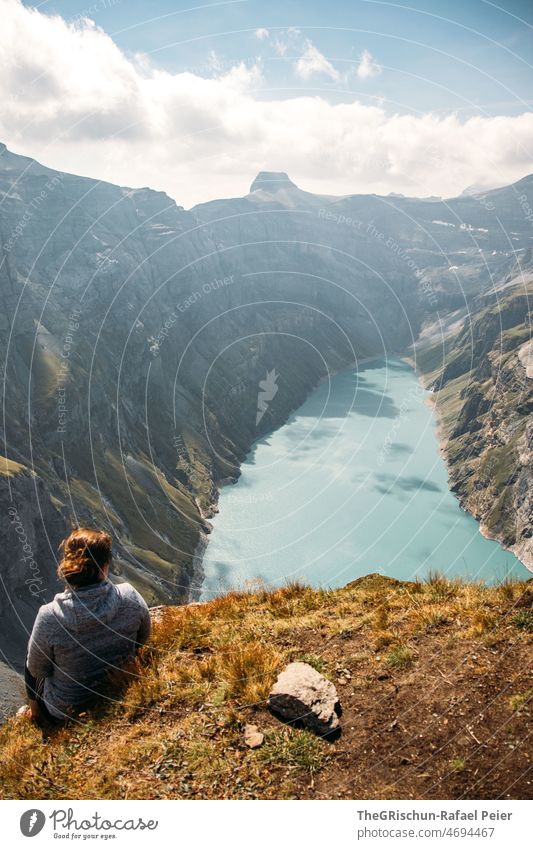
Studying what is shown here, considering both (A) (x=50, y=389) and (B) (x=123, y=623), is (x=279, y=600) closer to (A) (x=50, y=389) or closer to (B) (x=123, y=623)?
(B) (x=123, y=623)

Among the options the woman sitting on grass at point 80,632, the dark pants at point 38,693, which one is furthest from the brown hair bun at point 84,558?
the dark pants at point 38,693

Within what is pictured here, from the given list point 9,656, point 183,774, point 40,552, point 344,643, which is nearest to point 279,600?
point 344,643

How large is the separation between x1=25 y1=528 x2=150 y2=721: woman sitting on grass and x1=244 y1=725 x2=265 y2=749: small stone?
9.41ft

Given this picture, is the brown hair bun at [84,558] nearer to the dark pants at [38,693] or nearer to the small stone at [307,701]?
the dark pants at [38,693]

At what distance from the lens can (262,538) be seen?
181m

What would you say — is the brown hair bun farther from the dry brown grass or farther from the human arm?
the dry brown grass

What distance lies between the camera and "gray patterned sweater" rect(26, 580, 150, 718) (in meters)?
8.95

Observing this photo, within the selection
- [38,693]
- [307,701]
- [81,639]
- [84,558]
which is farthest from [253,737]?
[38,693]

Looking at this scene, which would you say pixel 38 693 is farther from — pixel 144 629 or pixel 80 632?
pixel 144 629

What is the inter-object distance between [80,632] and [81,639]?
0.18 metres
